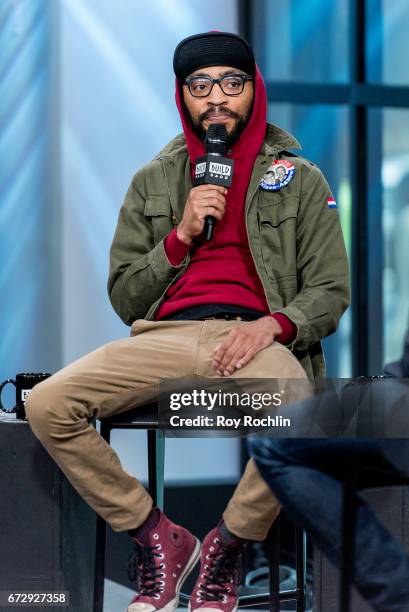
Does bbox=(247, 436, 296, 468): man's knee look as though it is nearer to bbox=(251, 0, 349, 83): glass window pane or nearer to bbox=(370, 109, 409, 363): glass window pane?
bbox=(251, 0, 349, 83): glass window pane

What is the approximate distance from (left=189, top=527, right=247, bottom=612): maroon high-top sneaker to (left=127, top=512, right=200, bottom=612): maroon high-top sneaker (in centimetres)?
5

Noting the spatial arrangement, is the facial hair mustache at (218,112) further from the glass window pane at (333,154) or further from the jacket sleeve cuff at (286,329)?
the glass window pane at (333,154)

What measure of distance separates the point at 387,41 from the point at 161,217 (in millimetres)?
3082

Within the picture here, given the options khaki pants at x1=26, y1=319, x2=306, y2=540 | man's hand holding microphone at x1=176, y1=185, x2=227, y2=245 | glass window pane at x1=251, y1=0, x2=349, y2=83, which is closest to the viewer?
khaki pants at x1=26, y1=319, x2=306, y2=540

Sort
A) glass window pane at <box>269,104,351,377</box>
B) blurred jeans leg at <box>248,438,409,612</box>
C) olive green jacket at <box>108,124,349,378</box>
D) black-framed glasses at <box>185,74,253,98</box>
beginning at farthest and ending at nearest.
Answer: glass window pane at <box>269,104,351,377</box>
black-framed glasses at <box>185,74,253,98</box>
olive green jacket at <box>108,124,349,378</box>
blurred jeans leg at <box>248,438,409,612</box>

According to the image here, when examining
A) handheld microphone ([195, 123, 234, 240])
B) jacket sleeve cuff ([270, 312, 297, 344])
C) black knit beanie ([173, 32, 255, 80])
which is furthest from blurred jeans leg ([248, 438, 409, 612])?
black knit beanie ([173, 32, 255, 80])

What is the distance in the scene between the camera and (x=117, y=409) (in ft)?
7.79

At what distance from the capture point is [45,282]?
4.35 meters

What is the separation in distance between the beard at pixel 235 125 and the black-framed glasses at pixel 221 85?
44mm

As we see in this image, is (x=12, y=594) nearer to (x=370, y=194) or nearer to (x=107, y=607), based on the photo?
(x=107, y=607)

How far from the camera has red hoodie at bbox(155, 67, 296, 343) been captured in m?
2.51

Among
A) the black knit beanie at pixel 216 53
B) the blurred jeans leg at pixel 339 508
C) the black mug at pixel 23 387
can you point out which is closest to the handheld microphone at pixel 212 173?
the black knit beanie at pixel 216 53

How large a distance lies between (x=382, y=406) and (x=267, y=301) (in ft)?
1.92

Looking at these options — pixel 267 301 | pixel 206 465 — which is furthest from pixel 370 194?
pixel 267 301
